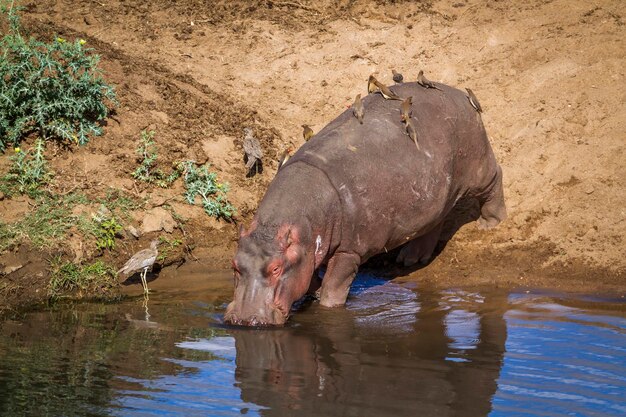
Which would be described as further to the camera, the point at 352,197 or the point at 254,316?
the point at 352,197

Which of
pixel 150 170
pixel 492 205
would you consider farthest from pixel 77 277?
pixel 492 205

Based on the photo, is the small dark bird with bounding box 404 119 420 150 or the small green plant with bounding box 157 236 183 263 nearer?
the small dark bird with bounding box 404 119 420 150

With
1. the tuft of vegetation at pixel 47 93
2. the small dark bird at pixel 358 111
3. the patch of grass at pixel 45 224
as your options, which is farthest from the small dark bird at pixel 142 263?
the small dark bird at pixel 358 111

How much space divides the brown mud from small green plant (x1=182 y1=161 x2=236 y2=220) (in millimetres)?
109

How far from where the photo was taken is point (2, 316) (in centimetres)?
848

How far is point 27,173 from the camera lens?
1001cm

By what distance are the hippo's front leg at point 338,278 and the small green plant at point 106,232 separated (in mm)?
2316

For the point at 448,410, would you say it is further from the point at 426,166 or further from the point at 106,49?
the point at 106,49

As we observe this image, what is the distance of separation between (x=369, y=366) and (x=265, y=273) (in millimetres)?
1187

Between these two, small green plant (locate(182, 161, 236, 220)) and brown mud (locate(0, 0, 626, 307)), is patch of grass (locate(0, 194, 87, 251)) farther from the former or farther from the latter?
small green plant (locate(182, 161, 236, 220))

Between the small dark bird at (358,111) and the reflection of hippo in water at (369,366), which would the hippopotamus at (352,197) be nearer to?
the small dark bird at (358,111)

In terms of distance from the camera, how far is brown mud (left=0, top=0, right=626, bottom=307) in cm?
1002

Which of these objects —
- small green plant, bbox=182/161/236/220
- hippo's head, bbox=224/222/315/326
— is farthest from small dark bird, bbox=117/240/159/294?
hippo's head, bbox=224/222/315/326

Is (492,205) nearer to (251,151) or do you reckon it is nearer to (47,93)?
(251,151)
